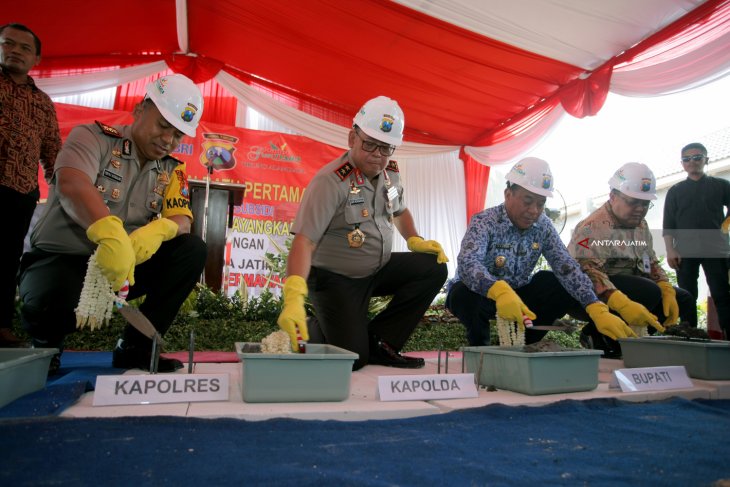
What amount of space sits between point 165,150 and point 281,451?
1222mm

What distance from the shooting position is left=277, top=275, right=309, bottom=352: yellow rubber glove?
146 centimetres

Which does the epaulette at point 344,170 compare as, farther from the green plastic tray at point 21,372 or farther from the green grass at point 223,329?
the green plastic tray at point 21,372

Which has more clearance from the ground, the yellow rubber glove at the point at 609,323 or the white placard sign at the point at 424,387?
the yellow rubber glove at the point at 609,323

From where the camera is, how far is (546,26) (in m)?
3.50

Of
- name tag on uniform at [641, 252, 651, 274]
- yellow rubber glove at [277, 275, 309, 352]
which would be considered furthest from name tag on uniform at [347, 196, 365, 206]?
name tag on uniform at [641, 252, 651, 274]

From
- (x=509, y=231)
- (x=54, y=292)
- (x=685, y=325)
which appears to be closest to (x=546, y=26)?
(x=509, y=231)

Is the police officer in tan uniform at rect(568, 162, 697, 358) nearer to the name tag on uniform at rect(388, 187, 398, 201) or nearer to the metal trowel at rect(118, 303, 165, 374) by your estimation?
the name tag on uniform at rect(388, 187, 398, 201)

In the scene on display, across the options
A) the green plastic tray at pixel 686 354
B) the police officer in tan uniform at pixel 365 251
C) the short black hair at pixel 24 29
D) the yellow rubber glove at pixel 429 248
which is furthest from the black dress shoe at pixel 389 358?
the short black hair at pixel 24 29

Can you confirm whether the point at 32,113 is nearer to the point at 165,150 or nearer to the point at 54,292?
the point at 165,150

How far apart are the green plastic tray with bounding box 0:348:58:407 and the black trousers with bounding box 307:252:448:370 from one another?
0.97 meters

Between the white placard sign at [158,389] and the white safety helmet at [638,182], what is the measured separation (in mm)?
2167

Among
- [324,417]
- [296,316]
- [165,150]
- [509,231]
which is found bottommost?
[324,417]

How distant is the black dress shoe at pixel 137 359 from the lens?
5.55 ft

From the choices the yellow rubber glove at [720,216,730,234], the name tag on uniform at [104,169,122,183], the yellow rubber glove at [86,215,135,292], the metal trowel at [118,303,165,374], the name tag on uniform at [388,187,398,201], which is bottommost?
the metal trowel at [118,303,165,374]
